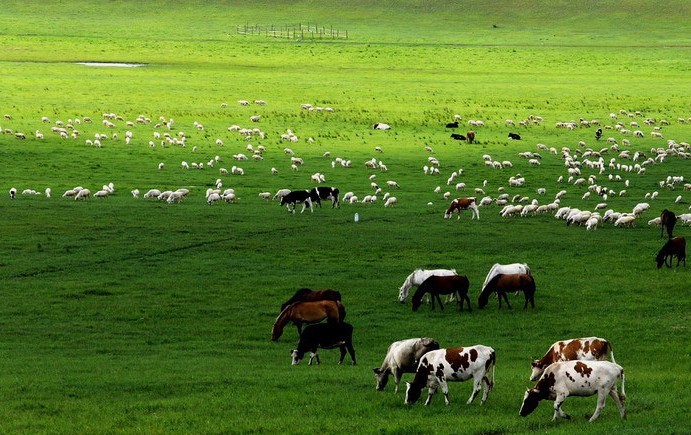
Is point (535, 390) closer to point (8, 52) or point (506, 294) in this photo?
point (506, 294)

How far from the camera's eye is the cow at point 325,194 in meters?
45.9

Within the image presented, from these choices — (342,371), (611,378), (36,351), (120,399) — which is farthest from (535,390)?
(36,351)

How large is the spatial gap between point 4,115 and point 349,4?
368 feet

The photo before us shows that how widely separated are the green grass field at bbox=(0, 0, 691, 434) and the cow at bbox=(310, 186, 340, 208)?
0.47 metres

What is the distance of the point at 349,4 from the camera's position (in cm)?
17575

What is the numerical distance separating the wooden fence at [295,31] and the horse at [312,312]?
120223 millimetres

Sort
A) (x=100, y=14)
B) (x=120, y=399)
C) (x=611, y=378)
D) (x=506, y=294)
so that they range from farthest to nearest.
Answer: (x=100, y=14)
(x=506, y=294)
(x=120, y=399)
(x=611, y=378)

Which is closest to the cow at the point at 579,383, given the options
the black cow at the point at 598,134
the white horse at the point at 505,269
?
the white horse at the point at 505,269

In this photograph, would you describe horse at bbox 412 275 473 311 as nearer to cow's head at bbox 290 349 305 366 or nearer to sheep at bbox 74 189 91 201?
cow's head at bbox 290 349 305 366

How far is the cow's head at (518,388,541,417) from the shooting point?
1671 cm

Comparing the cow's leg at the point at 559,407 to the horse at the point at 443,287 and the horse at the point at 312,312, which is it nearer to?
the horse at the point at 312,312

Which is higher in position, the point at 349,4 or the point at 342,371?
the point at 349,4

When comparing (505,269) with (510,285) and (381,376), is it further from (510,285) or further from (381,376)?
(381,376)

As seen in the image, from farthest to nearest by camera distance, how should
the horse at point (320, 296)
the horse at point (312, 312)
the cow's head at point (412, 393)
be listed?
1. the horse at point (320, 296)
2. the horse at point (312, 312)
3. the cow's head at point (412, 393)
